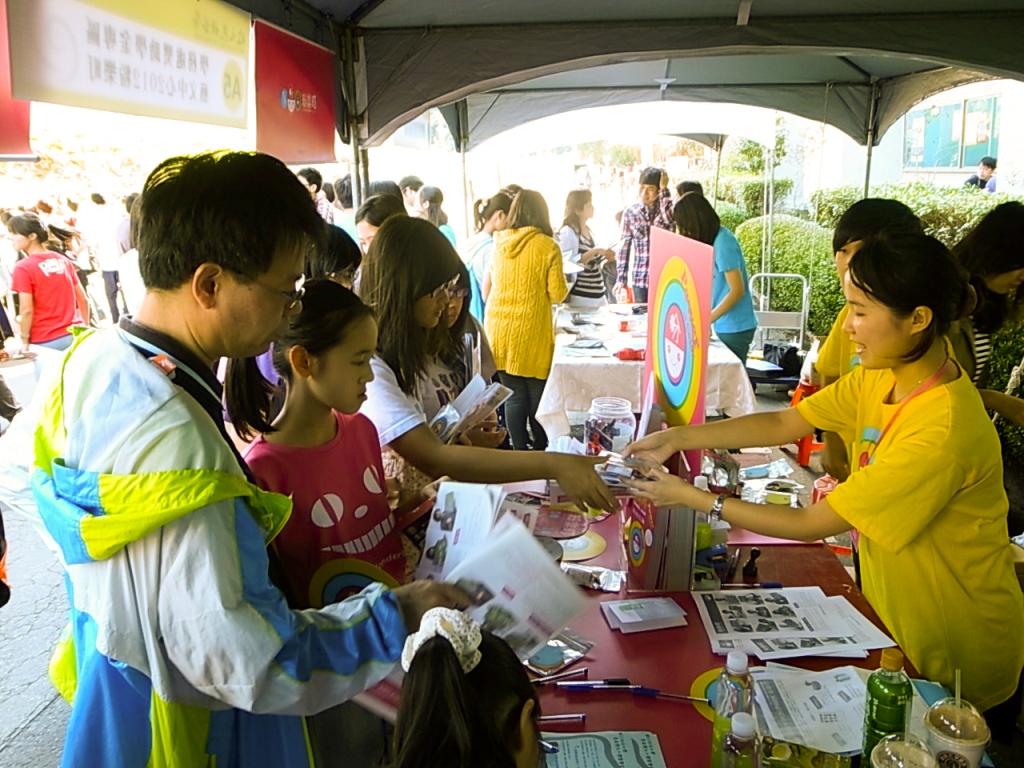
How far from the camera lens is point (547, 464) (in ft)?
5.37

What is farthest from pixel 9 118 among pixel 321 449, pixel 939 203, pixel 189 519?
pixel 939 203

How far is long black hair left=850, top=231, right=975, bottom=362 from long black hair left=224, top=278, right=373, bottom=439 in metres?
0.92

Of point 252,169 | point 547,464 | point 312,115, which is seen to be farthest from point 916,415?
point 312,115

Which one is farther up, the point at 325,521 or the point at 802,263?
the point at 802,263

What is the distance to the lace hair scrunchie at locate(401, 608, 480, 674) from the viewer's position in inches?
31.5

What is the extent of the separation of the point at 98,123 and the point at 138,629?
2.25 meters

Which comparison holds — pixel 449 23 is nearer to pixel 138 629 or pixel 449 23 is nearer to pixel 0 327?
pixel 0 327

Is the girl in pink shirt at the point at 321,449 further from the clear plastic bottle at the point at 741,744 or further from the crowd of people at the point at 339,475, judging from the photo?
the clear plastic bottle at the point at 741,744

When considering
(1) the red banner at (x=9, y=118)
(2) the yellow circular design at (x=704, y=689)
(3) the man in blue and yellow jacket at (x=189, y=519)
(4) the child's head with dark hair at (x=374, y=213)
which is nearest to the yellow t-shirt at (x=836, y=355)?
(2) the yellow circular design at (x=704, y=689)

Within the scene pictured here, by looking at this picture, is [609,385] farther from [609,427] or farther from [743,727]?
[743,727]

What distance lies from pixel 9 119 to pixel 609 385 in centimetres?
284

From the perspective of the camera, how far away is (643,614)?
1.48m

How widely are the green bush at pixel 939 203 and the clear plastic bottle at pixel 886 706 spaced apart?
5672mm

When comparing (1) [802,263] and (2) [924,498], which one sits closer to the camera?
(2) [924,498]
